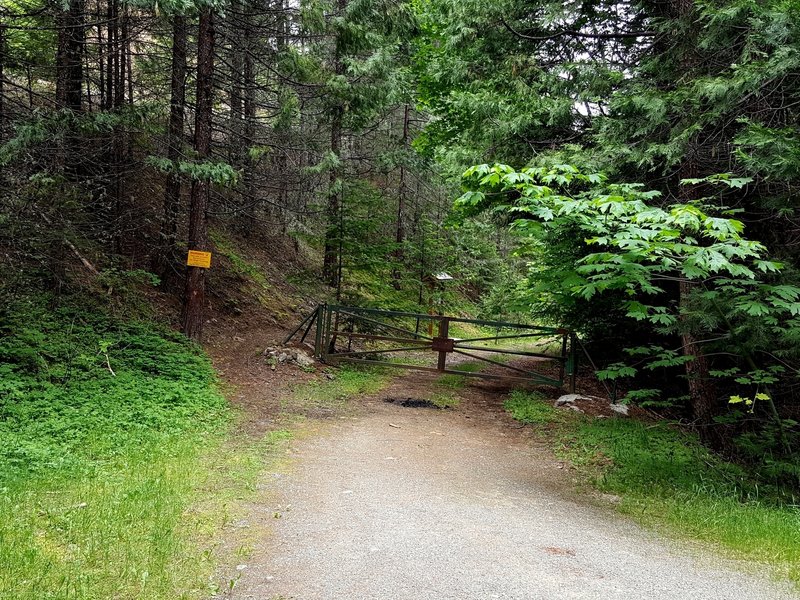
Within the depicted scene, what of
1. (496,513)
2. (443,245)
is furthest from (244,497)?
(443,245)

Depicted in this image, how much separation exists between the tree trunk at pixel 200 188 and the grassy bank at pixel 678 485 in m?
6.14

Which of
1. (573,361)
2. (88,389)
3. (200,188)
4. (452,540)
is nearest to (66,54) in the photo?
(200,188)

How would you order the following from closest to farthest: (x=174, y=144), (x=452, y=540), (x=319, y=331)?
1. (x=452, y=540)
2. (x=174, y=144)
3. (x=319, y=331)

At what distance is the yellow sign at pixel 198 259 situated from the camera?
9289 mm

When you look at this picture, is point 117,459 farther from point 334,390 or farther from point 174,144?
point 174,144

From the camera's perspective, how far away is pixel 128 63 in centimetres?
1144

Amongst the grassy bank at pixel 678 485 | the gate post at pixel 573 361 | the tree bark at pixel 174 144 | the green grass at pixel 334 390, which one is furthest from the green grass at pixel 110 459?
the gate post at pixel 573 361

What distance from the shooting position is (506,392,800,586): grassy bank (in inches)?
168

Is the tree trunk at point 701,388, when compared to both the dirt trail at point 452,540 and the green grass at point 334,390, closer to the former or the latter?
the dirt trail at point 452,540

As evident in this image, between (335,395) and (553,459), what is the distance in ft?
13.0

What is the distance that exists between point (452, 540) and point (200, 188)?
25.5 ft

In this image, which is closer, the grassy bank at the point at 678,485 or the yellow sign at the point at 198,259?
the grassy bank at the point at 678,485

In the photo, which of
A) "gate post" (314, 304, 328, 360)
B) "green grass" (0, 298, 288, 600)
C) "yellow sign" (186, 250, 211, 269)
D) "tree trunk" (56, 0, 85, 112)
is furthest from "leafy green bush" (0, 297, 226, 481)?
"tree trunk" (56, 0, 85, 112)

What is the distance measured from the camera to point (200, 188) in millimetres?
9414
